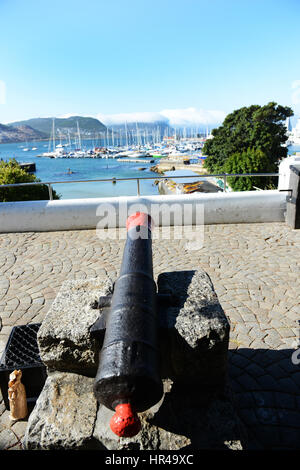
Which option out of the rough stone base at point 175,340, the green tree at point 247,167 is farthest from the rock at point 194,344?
the green tree at point 247,167

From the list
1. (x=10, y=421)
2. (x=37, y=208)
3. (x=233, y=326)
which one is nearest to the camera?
(x=10, y=421)

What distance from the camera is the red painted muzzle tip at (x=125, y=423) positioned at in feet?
5.17

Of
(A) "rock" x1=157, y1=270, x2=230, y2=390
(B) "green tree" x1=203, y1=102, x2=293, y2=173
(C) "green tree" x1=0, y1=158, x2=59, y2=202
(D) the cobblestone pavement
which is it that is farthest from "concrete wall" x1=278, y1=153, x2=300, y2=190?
(B) "green tree" x1=203, y1=102, x2=293, y2=173

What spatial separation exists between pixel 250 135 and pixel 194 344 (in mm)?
40765

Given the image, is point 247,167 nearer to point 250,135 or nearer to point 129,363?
point 250,135

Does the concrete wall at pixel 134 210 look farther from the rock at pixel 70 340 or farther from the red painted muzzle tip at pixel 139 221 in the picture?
the rock at pixel 70 340

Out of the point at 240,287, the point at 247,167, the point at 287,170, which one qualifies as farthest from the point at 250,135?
the point at 240,287

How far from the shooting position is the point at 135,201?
7973mm

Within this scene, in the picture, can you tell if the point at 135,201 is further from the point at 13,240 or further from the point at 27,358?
the point at 27,358

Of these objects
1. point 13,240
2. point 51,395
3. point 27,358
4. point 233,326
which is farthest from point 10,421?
point 13,240

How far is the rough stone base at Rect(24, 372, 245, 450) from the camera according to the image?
6.59 feet

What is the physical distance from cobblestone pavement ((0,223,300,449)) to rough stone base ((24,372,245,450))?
611mm

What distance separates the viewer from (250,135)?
39.0 meters

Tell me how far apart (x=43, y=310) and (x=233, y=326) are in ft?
8.65
